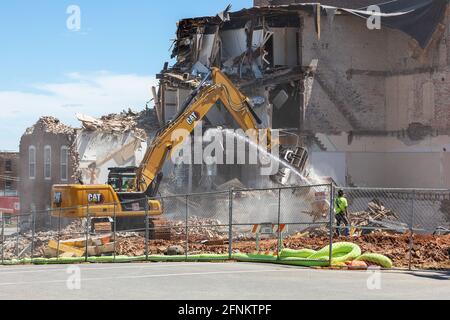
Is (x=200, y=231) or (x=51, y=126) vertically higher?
(x=51, y=126)

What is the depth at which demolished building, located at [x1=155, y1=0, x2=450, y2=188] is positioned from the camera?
41281mm

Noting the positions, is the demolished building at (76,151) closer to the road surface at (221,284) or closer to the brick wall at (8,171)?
the road surface at (221,284)

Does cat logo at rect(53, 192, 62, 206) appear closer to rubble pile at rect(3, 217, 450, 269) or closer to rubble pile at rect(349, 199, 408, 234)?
rubble pile at rect(3, 217, 450, 269)

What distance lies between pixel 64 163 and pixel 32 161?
3304mm

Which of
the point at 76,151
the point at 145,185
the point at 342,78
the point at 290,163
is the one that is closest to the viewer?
the point at 145,185

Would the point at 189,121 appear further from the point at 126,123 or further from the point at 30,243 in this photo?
the point at 126,123

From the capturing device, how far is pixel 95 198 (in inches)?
1101

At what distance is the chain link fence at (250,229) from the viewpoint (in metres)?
20.2

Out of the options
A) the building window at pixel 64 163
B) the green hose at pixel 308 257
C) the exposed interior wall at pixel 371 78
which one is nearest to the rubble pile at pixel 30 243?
the building window at pixel 64 163

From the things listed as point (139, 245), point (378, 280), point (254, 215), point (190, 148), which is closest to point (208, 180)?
point (190, 148)

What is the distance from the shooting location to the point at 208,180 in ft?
130

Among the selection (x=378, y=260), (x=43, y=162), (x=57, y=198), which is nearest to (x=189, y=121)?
(x=57, y=198)

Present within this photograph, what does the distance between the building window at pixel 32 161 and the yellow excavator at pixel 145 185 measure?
13.9 metres

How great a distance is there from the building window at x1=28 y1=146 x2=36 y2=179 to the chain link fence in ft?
9.47
